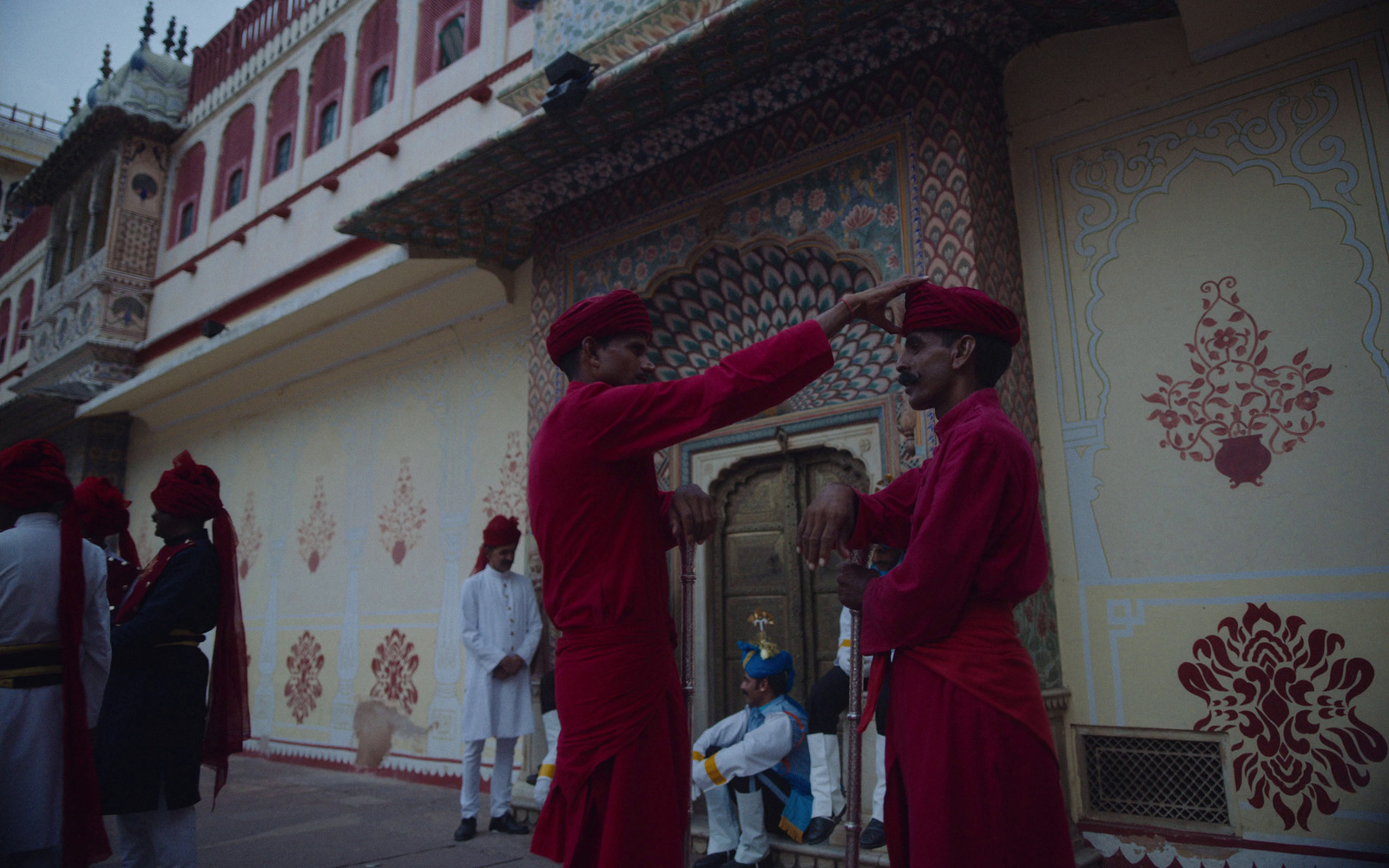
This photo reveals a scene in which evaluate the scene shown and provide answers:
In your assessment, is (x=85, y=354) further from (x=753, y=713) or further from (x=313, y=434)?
(x=753, y=713)

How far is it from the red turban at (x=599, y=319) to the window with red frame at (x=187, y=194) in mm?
10635

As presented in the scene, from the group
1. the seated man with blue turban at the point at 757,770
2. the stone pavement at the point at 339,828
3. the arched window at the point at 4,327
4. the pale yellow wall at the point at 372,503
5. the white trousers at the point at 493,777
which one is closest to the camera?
the seated man with blue turban at the point at 757,770

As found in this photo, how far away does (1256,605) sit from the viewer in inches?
141

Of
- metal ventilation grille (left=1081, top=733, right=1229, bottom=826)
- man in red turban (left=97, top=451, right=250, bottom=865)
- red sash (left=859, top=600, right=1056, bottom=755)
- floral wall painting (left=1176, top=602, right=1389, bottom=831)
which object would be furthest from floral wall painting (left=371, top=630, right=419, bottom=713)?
red sash (left=859, top=600, right=1056, bottom=755)

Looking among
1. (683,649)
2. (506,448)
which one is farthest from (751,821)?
(506,448)

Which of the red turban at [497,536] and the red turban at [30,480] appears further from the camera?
the red turban at [497,536]

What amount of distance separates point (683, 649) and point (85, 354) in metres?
11.5

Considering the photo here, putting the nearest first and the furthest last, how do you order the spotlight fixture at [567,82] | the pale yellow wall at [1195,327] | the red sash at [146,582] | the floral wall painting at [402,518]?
the red sash at [146,582] → the pale yellow wall at [1195,327] → the spotlight fixture at [567,82] → the floral wall painting at [402,518]

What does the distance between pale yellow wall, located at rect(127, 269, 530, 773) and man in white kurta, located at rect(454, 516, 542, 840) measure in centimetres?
118

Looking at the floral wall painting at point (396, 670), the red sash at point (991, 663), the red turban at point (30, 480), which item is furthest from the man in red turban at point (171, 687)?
the floral wall painting at point (396, 670)

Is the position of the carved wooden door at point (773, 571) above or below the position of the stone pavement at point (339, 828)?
above

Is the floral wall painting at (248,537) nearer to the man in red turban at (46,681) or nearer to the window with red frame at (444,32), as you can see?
the window with red frame at (444,32)

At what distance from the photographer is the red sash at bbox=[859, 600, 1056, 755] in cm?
164

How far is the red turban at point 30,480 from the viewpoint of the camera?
9.55 feet
